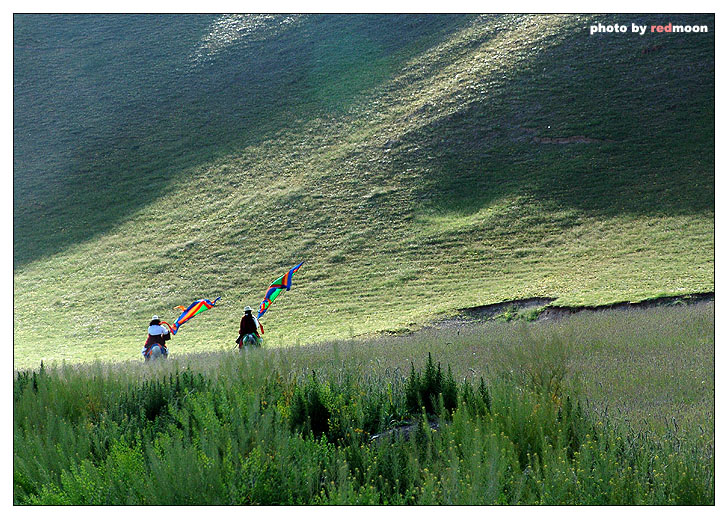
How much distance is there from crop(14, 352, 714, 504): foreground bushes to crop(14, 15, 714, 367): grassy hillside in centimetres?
1381

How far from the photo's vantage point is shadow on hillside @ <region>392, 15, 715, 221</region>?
30.2 meters

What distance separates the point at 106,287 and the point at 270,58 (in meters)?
28.4

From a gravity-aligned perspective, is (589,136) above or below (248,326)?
above

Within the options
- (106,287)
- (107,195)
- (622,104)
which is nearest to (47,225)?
(107,195)

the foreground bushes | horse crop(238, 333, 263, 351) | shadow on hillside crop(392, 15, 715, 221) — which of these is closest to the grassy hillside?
shadow on hillside crop(392, 15, 715, 221)

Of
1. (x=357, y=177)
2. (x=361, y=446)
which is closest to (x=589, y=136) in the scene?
(x=357, y=177)

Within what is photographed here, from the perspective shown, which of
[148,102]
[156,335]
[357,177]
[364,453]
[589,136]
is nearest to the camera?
[364,453]

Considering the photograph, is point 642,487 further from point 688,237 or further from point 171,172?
point 171,172

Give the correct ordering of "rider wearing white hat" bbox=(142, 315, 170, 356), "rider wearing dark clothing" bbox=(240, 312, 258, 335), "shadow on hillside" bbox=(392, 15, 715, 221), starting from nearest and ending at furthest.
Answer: "rider wearing dark clothing" bbox=(240, 312, 258, 335), "rider wearing white hat" bbox=(142, 315, 170, 356), "shadow on hillside" bbox=(392, 15, 715, 221)

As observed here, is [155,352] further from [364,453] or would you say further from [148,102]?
[148,102]

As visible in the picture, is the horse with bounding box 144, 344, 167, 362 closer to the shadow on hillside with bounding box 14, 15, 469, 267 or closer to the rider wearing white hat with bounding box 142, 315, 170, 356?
the rider wearing white hat with bounding box 142, 315, 170, 356

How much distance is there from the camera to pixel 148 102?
171 ft

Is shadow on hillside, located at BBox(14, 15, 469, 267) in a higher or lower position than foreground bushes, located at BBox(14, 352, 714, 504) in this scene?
higher

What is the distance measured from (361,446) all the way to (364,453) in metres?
0.18
